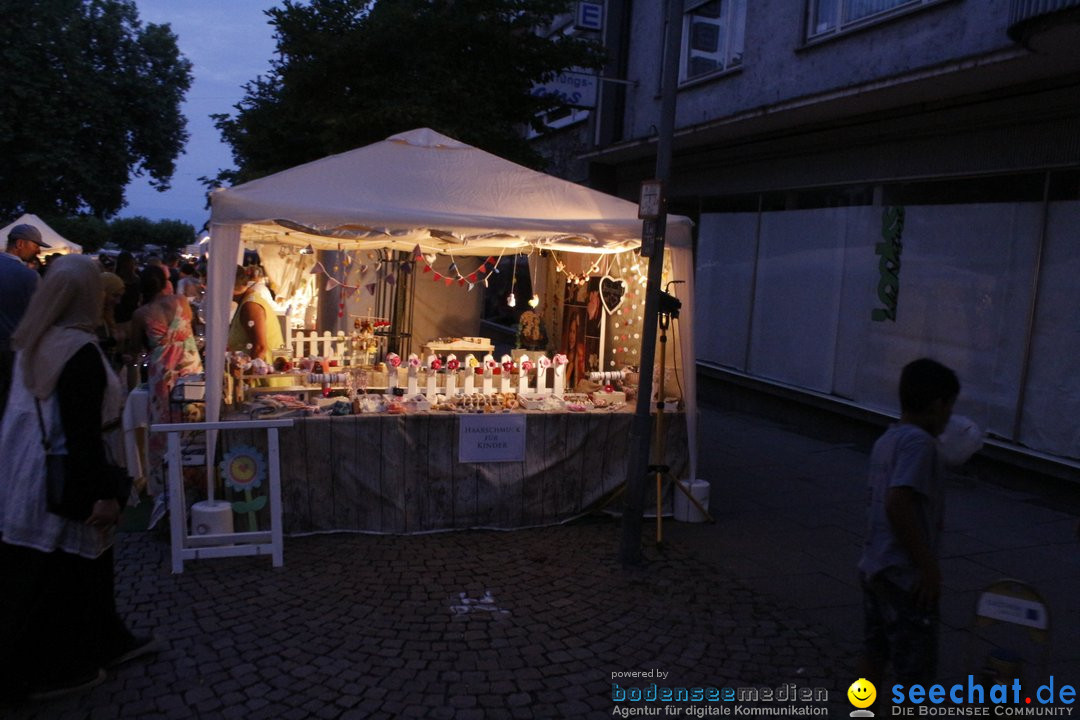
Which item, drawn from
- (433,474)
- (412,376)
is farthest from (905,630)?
(412,376)

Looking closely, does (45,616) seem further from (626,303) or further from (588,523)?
(626,303)

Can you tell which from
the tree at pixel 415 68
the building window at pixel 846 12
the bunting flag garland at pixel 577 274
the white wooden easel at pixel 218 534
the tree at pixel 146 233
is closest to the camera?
the white wooden easel at pixel 218 534

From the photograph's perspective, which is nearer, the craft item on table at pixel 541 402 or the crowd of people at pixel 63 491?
the crowd of people at pixel 63 491

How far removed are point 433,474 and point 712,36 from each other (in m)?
8.73

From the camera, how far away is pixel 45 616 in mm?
3449

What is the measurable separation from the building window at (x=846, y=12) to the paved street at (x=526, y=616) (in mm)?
5279

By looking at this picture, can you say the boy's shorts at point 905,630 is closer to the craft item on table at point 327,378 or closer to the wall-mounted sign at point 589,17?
the craft item on table at point 327,378

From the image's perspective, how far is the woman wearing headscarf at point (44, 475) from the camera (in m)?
3.27

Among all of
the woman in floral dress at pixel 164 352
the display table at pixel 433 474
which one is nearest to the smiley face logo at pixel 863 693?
the display table at pixel 433 474

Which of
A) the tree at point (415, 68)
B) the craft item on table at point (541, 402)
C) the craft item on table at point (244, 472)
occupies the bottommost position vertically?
the craft item on table at point (244, 472)

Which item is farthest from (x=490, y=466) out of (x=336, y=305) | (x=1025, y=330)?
(x=336, y=305)

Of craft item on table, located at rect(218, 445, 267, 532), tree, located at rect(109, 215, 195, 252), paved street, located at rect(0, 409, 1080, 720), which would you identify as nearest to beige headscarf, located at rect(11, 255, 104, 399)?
paved street, located at rect(0, 409, 1080, 720)

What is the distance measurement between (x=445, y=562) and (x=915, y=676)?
3.17m

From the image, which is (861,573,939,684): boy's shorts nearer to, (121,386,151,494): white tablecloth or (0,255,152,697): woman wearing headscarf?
(0,255,152,697): woman wearing headscarf
